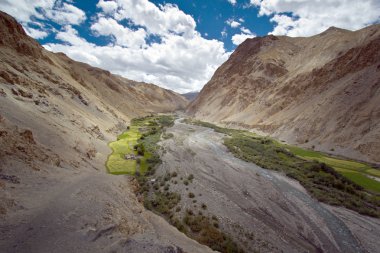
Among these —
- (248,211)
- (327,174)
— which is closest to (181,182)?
(248,211)

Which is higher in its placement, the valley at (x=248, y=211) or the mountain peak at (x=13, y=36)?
the mountain peak at (x=13, y=36)

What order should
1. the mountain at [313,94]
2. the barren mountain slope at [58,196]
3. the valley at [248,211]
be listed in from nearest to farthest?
the barren mountain slope at [58,196] → the valley at [248,211] → the mountain at [313,94]

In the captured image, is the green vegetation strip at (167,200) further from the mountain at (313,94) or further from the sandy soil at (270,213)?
the mountain at (313,94)

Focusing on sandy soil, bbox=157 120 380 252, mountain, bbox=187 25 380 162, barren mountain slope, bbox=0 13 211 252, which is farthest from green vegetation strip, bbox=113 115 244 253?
mountain, bbox=187 25 380 162

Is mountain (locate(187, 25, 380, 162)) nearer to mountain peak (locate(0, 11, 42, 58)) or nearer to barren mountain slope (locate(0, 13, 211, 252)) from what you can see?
barren mountain slope (locate(0, 13, 211, 252))

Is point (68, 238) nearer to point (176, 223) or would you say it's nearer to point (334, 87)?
point (176, 223)

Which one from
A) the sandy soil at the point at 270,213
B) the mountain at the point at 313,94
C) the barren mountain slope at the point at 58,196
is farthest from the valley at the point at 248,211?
the mountain at the point at 313,94
